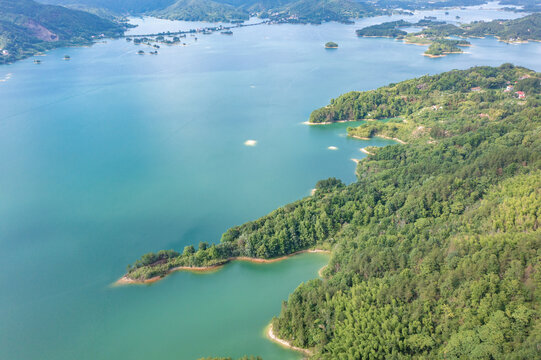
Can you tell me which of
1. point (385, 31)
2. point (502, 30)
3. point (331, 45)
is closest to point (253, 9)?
point (385, 31)

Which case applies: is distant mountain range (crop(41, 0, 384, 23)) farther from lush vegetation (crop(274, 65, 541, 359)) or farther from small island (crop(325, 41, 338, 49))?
lush vegetation (crop(274, 65, 541, 359))

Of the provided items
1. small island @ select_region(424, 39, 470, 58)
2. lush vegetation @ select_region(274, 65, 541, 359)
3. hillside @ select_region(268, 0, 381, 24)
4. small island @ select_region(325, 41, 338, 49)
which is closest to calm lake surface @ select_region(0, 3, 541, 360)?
lush vegetation @ select_region(274, 65, 541, 359)

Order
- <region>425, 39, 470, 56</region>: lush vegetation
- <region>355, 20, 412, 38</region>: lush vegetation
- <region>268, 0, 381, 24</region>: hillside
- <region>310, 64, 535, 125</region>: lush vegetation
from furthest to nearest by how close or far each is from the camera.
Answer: <region>268, 0, 381, 24</region>: hillside < <region>355, 20, 412, 38</region>: lush vegetation < <region>425, 39, 470, 56</region>: lush vegetation < <region>310, 64, 535, 125</region>: lush vegetation

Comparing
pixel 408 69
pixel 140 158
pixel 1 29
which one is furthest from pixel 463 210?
pixel 1 29

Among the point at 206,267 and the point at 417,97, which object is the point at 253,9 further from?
the point at 206,267

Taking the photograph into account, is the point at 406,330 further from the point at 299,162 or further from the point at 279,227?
the point at 299,162
